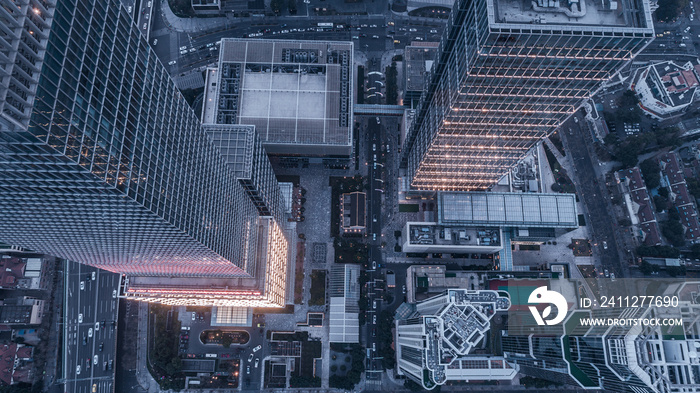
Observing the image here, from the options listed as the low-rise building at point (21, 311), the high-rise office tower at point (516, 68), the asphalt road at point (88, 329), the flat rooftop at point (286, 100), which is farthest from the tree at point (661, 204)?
the low-rise building at point (21, 311)

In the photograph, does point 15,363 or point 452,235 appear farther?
point 452,235

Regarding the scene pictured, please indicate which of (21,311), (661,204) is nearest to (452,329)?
(661,204)

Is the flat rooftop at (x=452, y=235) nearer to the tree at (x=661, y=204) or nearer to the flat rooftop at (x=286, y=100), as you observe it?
the flat rooftop at (x=286, y=100)

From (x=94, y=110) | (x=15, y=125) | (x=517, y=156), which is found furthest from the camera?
(x=517, y=156)

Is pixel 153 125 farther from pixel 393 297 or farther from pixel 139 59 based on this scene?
pixel 393 297

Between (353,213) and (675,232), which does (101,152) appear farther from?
(675,232)

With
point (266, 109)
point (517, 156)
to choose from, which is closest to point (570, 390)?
point (517, 156)
